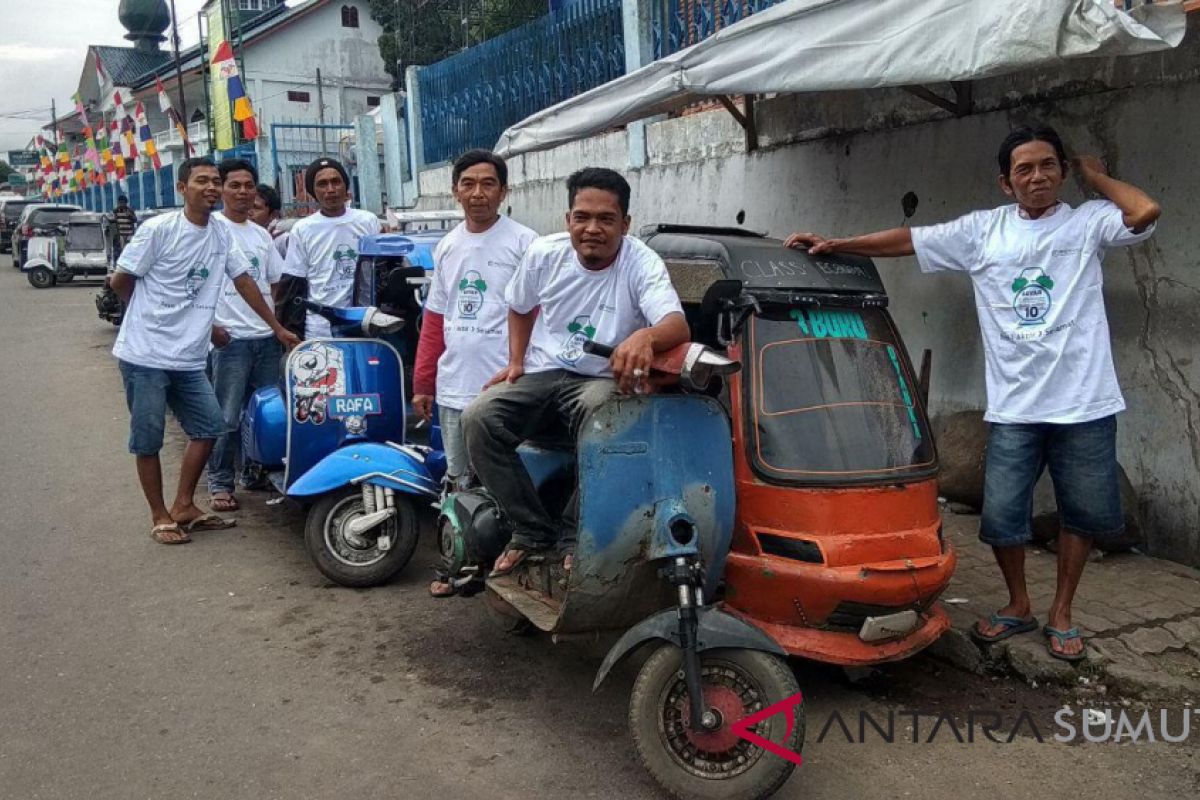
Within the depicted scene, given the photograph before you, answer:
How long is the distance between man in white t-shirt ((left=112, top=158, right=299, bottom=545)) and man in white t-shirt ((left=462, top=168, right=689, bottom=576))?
7.95 feet

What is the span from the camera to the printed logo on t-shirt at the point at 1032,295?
11.9ft

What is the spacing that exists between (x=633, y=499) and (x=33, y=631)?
2.82m

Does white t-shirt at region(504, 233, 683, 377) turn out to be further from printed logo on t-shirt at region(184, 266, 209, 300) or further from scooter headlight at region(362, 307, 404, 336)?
printed logo on t-shirt at region(184, 266, 209, 300)

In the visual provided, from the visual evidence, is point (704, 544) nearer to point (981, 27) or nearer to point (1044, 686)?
point (1044, 686)

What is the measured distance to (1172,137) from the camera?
4379 mm

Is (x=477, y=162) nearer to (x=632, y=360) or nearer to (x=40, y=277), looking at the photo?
(x=632, y=360)

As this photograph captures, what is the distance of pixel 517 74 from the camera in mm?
11258

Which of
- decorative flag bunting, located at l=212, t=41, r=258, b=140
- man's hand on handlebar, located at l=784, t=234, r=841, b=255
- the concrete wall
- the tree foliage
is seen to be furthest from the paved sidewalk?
the tree foliage

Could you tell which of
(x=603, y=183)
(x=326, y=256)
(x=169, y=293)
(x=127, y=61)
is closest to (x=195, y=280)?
(x=169, y=293)

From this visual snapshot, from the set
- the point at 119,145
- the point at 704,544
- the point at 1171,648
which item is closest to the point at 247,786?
the point at 704,544

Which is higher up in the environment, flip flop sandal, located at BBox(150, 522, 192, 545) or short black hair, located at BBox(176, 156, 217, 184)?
short black hair, located at BBox(176, 156, 217, 184)

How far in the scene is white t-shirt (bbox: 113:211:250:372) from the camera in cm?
538

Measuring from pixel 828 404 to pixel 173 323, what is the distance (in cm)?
372

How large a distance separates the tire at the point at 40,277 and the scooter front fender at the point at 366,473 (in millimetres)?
20450
